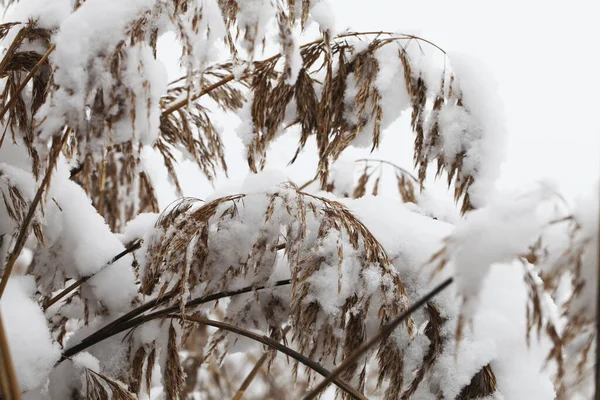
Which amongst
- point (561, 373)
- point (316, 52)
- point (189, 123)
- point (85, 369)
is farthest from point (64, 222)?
point (561, 373)

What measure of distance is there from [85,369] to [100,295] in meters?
0.17

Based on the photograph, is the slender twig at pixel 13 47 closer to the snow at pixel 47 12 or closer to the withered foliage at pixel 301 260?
the snow at pixel 47 12

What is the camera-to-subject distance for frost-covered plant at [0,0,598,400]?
2.28 feet

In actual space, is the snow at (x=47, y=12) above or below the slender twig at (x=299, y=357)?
above

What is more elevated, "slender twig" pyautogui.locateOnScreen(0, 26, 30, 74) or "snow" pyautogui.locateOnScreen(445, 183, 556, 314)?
"slender twig" pyautogui.locateOnScreen(0, 26, 30, 74)

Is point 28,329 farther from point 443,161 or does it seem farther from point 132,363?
point 443,161

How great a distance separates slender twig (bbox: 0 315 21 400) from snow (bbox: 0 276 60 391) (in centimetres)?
25

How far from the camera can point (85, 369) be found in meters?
0.88

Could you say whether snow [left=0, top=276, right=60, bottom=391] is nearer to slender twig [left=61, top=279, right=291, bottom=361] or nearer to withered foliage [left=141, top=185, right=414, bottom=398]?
slender twig [left=61, top=279, right=291, bottom=361]

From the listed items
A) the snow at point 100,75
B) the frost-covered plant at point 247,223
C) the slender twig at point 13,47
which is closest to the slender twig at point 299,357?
the frost-covered plant at point 247,223

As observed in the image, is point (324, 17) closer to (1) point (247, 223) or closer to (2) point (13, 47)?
(1) point (247, 223)

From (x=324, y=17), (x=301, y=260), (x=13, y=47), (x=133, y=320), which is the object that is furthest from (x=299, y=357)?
(x=13, y=47)

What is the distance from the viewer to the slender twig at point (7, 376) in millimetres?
551

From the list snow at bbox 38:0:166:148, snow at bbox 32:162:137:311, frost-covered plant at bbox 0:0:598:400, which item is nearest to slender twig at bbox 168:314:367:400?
frost-covered plant at bbox 0:0:598:400
